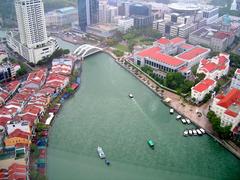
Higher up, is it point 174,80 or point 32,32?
point 32,32

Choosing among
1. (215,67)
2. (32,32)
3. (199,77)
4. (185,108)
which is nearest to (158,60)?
(199,77)

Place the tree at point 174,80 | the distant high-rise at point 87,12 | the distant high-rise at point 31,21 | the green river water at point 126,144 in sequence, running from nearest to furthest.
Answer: the green river water at point 126,144
the tree at point 174,80
the distant high-rise at point 31,21
the distant high-rise at point 87,12

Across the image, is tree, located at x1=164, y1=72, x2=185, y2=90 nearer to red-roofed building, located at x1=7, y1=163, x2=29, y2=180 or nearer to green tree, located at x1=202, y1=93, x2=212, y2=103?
green tree, located at x1=202, y1=93, x2=212, y2=103

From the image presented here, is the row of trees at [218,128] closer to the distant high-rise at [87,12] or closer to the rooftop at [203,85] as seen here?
the rooftop at [203,85]

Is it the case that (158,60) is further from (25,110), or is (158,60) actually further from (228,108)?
(25,110)

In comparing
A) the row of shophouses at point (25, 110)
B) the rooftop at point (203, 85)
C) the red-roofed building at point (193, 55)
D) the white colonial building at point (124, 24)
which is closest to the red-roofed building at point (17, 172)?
the row of shophouses at point (25, 110)

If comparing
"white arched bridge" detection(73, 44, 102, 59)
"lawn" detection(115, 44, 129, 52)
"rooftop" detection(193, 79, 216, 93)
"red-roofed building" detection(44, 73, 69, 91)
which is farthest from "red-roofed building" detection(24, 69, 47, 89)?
"rooftop" detection(193, 79, 216, 93)

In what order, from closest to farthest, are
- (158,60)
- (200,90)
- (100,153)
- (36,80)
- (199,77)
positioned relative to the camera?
(100,153) → (200,90) → (36,80) → (199,77) → (158,60)

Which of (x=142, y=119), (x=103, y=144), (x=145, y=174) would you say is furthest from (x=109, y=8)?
(x=145, y=174)
